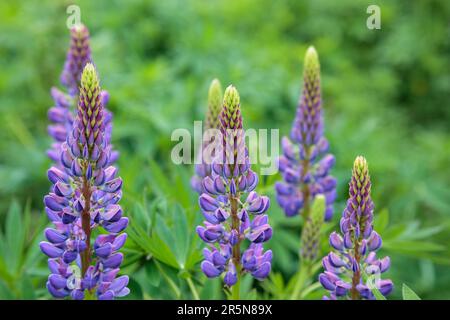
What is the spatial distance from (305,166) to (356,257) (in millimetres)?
643

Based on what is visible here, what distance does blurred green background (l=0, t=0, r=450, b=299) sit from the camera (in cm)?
241

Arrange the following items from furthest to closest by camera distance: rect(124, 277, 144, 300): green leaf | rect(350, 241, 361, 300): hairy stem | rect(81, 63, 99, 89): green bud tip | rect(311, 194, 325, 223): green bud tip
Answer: rect(311, 194, 325, 223): green bud tip < rect(124, 277, 144, 300): green leaf < rect(350, 241, 361, 300): hairy stem < rect(81, 63, 99, 89): green bud tip

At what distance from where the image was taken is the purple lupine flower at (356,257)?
5.90 feet

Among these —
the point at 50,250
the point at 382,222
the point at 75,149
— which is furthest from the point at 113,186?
the point at 382,222

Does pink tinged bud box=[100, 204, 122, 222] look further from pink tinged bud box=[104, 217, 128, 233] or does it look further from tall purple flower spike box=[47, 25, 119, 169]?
tall purple flower spike box=[47, 25, 119, 169]

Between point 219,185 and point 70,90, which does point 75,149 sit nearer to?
point 219,185

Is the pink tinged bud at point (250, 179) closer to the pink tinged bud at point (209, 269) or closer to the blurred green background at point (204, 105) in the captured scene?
the pink tinged bud at point (209, 269)

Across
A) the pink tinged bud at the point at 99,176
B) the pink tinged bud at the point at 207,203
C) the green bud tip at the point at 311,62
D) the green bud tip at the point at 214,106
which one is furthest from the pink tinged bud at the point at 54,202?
the green bud tip at the point at 311,62

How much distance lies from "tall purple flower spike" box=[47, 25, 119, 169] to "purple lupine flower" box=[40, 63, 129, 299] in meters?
0.56

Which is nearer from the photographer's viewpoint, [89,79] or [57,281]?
[89,79]

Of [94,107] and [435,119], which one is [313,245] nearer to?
[94,107]

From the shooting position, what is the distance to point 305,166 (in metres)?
2.46

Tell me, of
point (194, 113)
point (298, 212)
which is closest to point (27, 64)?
point (194, 113)

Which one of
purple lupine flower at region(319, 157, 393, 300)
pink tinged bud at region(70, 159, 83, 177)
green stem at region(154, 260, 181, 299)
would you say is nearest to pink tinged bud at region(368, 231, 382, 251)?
purple lupine flower at region(319, 157, 393, 300)
